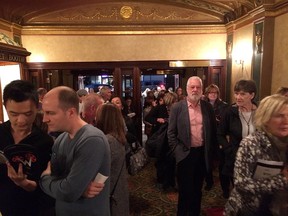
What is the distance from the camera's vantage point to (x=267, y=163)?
161 cm

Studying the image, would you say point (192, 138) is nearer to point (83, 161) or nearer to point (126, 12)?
point (83, 161)

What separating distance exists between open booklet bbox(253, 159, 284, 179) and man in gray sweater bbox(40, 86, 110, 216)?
88cm

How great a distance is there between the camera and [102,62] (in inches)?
291

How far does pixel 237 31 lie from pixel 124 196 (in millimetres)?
5605

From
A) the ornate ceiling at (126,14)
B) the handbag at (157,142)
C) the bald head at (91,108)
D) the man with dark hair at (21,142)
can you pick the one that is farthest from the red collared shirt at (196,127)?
the ornate ceiling at (126,14)

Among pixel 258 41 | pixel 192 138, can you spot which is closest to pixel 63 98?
pixel 192 138

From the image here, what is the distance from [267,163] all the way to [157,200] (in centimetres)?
277

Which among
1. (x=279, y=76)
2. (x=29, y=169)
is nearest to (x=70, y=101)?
(x=29, y=169)

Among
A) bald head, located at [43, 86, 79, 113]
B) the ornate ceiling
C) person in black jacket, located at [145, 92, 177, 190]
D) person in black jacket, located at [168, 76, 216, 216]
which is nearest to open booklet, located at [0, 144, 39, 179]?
bald head, located at [43, 86, 79, 113]

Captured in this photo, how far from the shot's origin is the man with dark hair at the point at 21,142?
154cm

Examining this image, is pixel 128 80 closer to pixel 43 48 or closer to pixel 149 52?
pixel 149 52

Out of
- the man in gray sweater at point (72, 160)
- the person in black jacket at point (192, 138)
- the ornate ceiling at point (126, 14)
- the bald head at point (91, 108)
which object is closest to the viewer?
the man in gray sweater at point (72, 160)

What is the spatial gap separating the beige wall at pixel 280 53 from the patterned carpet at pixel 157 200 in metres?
2.09

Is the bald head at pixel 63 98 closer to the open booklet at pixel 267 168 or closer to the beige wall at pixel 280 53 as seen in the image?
the open booklet at pixel 267 168
